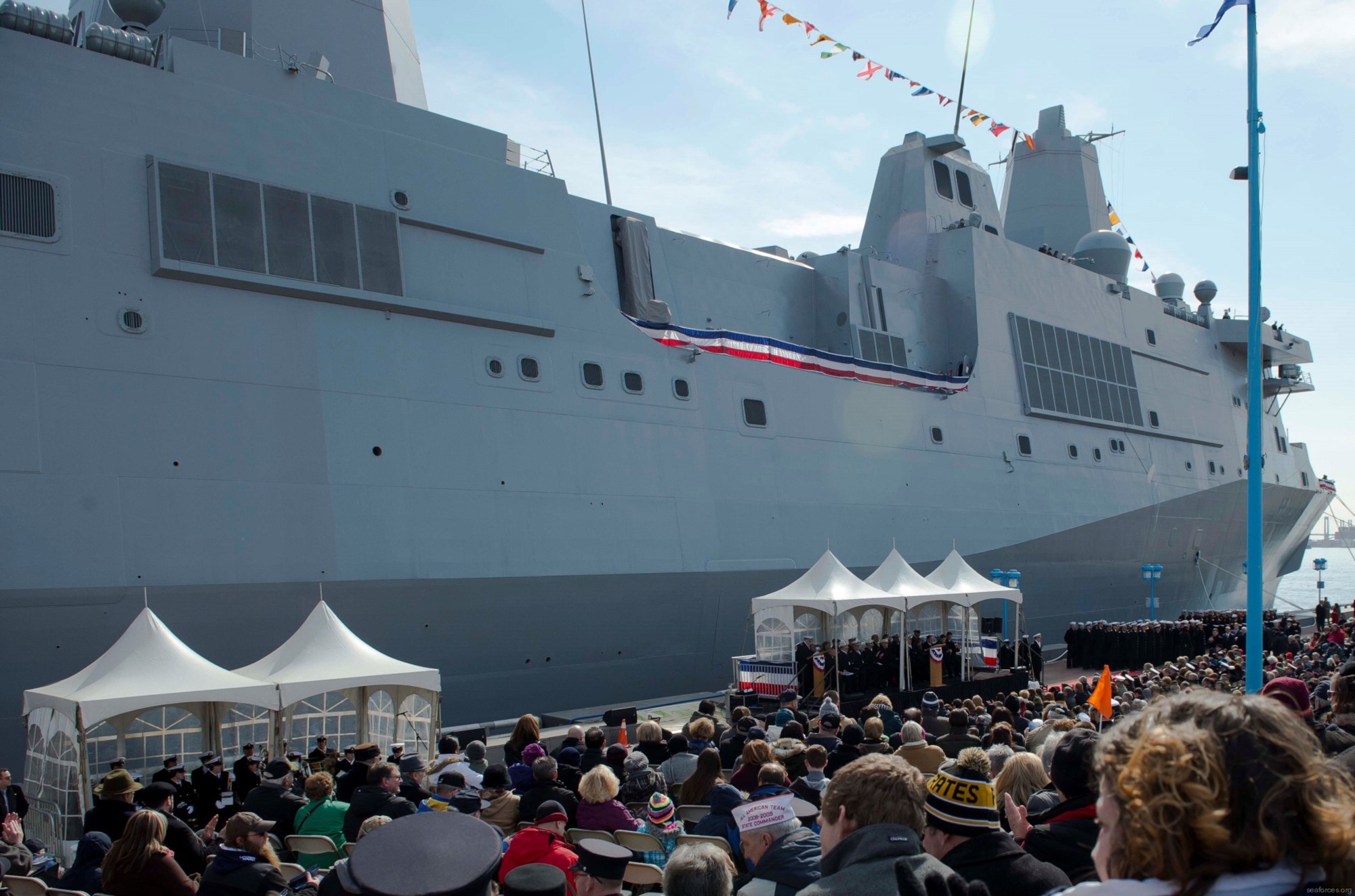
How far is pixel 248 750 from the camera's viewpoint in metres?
8.55

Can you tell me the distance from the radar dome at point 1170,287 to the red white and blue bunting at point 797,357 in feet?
47.2

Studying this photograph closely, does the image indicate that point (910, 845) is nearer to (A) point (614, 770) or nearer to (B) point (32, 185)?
(A) point (614, 770)

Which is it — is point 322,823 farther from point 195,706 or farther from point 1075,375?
point 1075,375

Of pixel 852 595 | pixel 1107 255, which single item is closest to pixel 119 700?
pixel 852 595

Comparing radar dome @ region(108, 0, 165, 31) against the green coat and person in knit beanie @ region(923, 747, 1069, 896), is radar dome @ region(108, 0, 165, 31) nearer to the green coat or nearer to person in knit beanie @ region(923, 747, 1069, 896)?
the green coat

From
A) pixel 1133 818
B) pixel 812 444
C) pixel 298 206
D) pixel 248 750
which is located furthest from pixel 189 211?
pixel 1133 818

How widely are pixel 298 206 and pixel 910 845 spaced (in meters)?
12.6

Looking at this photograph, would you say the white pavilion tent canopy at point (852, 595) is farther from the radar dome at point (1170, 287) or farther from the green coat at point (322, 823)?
the radar dome at point (1170, 287)

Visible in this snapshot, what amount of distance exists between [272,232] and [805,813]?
430 inches

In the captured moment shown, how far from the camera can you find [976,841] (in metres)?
3.01

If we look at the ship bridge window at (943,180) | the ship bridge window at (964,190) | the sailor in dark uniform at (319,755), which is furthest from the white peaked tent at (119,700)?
the ship bridge window at (964,190)

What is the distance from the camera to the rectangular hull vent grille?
439 inches

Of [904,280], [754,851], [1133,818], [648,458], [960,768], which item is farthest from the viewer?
[904,280]

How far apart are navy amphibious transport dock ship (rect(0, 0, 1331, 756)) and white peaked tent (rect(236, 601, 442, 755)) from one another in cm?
219
